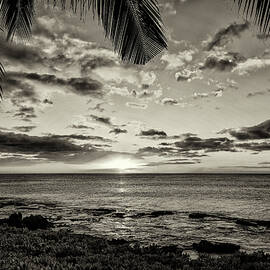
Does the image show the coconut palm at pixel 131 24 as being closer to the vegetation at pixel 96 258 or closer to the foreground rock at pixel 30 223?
the vegetation at pixel 96 258

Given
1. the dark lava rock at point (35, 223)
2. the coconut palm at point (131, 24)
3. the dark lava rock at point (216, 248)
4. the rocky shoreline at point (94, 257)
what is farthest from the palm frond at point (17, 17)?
the dark lava rock at point (35, 223)

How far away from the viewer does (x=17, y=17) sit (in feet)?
14.9

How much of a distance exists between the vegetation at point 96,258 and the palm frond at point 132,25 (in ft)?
28.0

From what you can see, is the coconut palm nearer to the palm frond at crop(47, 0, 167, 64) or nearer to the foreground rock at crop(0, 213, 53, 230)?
the palm frond at crop(47, 0, 167, 64)

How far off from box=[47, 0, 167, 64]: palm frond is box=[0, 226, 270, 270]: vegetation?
853 cm

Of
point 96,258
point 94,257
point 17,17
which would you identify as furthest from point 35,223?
point 17,17

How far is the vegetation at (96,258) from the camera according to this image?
11016mm

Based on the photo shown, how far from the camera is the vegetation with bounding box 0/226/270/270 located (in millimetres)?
11016

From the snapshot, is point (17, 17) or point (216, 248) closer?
point (17, 17)

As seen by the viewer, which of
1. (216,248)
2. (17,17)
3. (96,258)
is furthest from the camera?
(216,248)

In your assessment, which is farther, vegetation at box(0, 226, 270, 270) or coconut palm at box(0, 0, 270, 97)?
vegetation at box(0, 226, 270, 270)

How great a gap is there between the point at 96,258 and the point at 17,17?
32.1 ft

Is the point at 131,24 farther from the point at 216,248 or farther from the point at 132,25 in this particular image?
the point at 216,248

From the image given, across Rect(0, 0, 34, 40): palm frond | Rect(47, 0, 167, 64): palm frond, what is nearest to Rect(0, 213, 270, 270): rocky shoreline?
Rect(0, 0, 34, 40): palm frond
